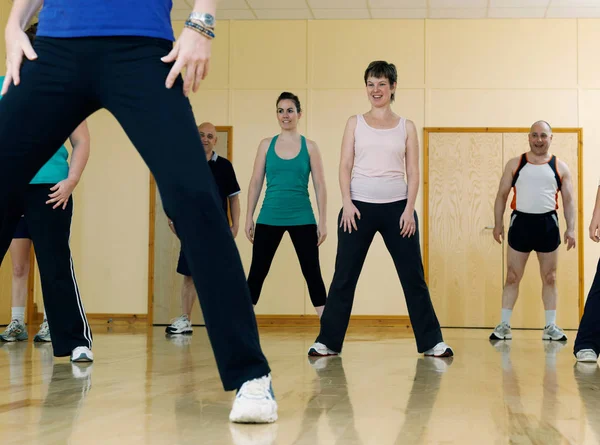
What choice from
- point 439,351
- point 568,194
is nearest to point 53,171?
point 439,351

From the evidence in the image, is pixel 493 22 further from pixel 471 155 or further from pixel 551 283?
pixel 551 283

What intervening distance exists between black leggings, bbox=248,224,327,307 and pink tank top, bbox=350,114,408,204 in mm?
1046

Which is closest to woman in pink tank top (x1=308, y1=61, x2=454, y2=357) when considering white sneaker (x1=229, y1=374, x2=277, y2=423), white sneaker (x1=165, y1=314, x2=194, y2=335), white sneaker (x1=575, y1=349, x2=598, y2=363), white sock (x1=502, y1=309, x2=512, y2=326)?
white sneaker (x1=575, y1=349, x2=598, y2=363)

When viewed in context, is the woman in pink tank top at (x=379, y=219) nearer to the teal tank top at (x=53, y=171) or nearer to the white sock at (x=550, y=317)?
the teal tank top at (x=53, y=171)

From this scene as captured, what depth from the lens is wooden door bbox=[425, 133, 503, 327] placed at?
25.6ft

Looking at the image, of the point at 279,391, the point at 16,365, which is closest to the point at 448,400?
the point at 279,391

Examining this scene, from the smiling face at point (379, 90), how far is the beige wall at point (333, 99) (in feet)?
12.1

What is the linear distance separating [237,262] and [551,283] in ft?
15.3

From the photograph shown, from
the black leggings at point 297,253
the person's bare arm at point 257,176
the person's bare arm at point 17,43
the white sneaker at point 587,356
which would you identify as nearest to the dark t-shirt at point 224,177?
the person's bare arm at point 257,176

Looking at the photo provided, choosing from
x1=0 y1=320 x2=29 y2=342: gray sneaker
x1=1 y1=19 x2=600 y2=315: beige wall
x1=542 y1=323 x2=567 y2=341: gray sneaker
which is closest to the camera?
x1=0 y1=320 x2=29 y2=342: gray sneaker

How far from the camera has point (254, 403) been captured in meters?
1.93

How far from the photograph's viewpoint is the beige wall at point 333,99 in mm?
7851

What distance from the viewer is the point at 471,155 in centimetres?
784

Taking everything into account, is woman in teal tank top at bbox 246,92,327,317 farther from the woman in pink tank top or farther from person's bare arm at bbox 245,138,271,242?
the woman in pink tank top
